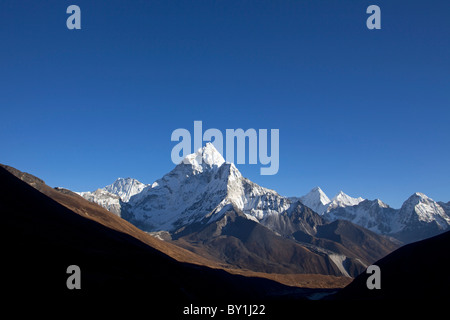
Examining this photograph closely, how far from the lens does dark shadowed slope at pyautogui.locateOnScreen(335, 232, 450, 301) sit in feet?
303

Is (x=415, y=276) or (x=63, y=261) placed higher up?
(x=63, y=261)

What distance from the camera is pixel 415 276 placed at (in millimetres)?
107250

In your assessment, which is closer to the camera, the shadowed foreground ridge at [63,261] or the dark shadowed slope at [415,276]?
the shadowed foreground ridge at [63,261]

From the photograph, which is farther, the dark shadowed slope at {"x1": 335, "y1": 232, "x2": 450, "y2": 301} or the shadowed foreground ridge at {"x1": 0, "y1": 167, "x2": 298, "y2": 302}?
the dark shadowed slope at {"x1": 335, "y1": 232, "x2": 450, "y2": 301}

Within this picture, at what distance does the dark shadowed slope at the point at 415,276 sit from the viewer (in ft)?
303

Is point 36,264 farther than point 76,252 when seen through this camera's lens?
No

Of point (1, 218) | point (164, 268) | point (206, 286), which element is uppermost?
point (1, 218)

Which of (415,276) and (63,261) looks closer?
(63,261)
